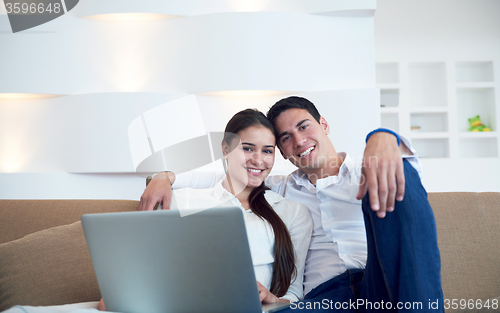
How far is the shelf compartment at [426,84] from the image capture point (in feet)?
13.7

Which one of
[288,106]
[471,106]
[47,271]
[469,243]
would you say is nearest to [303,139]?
[288,106]

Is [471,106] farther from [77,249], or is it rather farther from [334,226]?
[77,249]

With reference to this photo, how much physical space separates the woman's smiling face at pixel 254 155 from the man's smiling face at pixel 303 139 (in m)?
0.10

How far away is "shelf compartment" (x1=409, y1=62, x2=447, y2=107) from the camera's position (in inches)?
164

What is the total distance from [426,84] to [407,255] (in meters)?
3.86

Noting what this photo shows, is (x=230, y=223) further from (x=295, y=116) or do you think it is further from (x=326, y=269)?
(x=295, y=116)

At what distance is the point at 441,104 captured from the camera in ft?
13.6

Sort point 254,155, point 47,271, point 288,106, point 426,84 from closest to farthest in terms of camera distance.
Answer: point 47,271
point 254,155
point 288,106
point 426,84

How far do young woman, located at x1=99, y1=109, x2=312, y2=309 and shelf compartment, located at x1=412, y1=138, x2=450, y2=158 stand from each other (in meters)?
3.30

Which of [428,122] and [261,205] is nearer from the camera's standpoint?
[261,205]

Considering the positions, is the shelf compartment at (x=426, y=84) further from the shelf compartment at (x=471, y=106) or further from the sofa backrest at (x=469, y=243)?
the sofa backrest at (x=469, y=243)

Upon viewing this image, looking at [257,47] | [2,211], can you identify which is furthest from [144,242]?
[257,47]

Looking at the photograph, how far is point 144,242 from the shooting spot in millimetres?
741

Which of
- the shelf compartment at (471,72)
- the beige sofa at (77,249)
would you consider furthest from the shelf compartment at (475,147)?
the beige sofa at (77,249)
